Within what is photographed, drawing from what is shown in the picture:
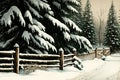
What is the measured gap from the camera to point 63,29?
78.2ft

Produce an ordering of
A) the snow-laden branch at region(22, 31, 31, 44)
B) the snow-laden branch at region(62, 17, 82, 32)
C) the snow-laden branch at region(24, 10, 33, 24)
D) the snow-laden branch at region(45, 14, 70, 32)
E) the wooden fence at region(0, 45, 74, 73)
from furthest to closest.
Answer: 1. the snow-laden branch at region(62, 17, 82, 32)
2. the snow-laden branch at region(45, 14, 70, 32)
3. the snow-laden branch at region(22, 31, 31, 44)
4. the snow-laden branch at region(24, 10, 33, 24)
5. the wooden fence at region(0, 45, 74, 73)

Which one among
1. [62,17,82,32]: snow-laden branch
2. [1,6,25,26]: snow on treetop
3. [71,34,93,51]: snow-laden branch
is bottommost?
[71,34,93,51]: snow-laden branch

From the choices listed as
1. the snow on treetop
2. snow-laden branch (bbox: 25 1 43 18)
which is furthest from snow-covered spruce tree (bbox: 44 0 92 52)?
the snow on treetop

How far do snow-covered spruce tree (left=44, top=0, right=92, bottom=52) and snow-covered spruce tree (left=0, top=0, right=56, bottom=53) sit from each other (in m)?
2.30

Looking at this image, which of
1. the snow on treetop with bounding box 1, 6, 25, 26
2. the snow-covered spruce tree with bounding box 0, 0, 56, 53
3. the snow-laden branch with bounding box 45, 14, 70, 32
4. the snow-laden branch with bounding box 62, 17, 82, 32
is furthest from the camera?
the snow-laden branch with bounding box 62, 17, 82, 32

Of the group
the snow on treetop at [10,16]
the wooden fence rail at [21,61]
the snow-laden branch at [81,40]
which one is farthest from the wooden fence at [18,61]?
the snow on treetop at [10,16]

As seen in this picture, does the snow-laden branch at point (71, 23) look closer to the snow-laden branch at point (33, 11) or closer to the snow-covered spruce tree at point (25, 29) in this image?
the snow-covered spruce tree at point (25, 29)

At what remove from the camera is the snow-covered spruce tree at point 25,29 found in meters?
20.6

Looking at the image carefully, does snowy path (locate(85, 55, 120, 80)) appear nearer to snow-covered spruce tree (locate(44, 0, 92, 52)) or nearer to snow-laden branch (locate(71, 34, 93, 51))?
snow-laden branch (locate(71, 34, 93, 51))

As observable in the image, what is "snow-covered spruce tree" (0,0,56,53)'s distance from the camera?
67.5 ft

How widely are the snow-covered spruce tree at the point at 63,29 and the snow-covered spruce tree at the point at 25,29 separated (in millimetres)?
2299

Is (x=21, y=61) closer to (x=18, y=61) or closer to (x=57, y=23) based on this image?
(x=18, y=61)

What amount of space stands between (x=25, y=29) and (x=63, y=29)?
3456 millimetres

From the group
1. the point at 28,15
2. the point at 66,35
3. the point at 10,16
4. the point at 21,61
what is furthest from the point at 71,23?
the point at 21,61
